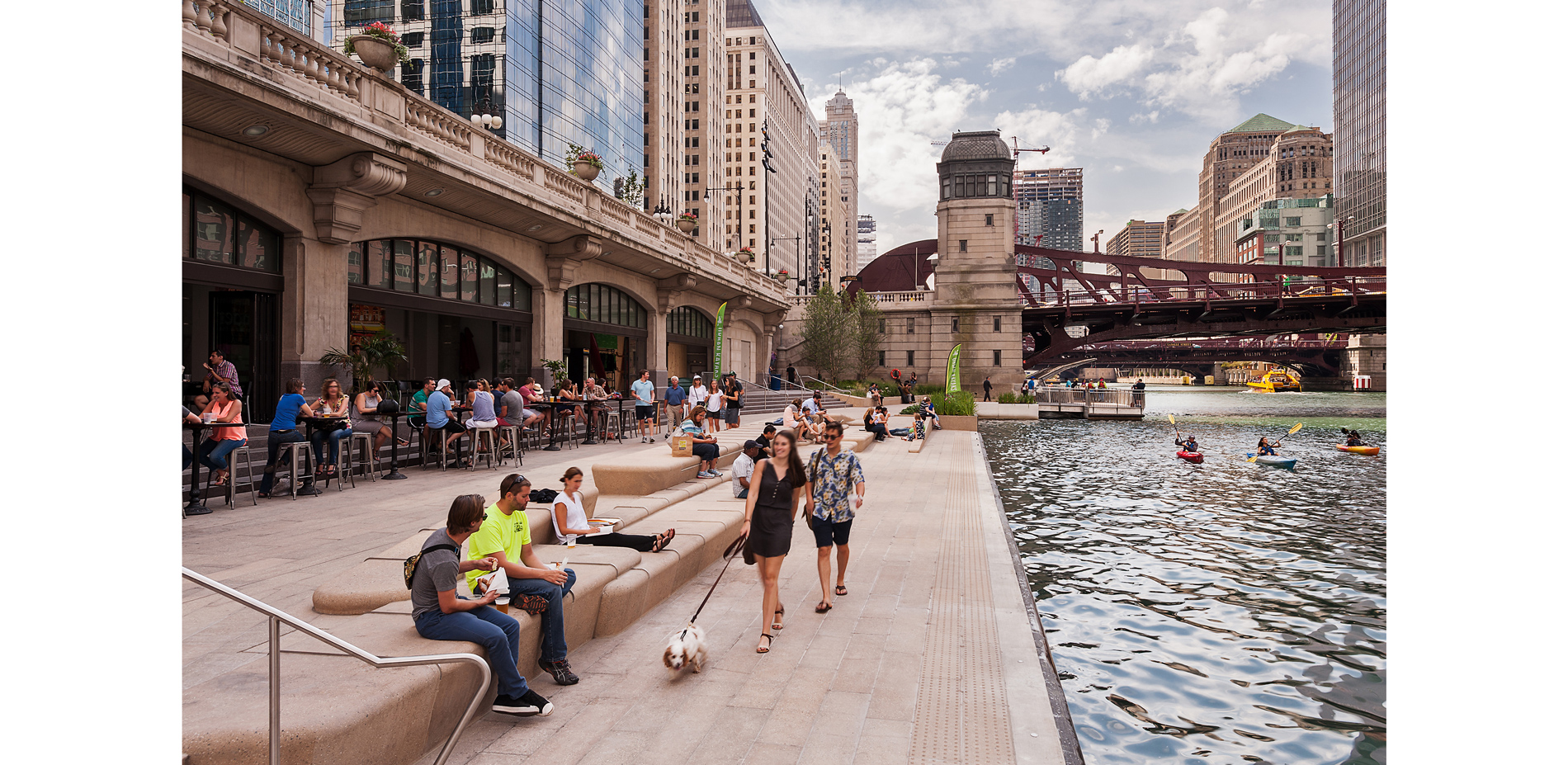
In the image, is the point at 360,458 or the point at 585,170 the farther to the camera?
the point at 585,170

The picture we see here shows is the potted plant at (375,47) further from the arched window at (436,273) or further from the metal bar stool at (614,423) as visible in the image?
the metal bar stool at (614,423)

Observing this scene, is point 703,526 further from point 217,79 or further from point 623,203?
point 623,203

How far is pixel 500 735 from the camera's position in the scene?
4559 mm

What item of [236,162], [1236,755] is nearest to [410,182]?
[236,162]

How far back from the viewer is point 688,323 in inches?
1396

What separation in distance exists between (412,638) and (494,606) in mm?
580

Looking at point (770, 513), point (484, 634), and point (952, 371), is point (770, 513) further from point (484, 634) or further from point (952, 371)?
point (952, 371)

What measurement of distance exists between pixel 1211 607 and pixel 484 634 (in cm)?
824

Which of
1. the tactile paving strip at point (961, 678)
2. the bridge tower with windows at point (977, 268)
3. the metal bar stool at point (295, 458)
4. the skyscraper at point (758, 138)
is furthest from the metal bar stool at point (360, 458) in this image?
the skyscraper at point (758, 138)

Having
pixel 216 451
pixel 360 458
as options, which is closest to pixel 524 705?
pixel 216 451

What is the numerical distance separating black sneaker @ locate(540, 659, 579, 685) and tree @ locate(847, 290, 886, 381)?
168 feet

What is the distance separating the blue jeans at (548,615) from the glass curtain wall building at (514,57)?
55.0 meters

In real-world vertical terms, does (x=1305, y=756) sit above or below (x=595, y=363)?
below

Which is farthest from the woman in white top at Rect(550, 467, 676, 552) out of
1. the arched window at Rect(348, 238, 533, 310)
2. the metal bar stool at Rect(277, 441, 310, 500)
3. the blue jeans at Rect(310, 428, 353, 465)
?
the arched window at Rect(348, 238, 533, 310)
